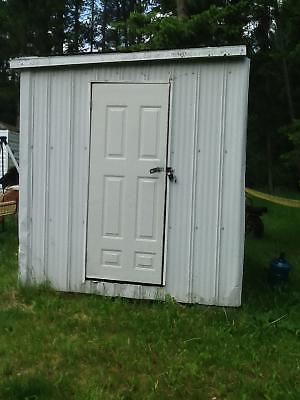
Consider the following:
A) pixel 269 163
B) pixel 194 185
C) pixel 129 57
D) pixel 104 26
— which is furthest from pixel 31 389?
pixel 104 26

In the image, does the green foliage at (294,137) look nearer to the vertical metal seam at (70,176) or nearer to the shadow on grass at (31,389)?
the vertical metal seam at (70,176)

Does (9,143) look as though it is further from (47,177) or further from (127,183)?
(127,183)

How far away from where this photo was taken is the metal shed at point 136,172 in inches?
198

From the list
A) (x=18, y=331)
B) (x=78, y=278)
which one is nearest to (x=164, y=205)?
(x=78, y=278)

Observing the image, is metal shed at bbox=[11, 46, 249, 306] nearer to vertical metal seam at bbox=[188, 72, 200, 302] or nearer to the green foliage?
vertical metal seam at bbox=[188, 72, 200, 302]

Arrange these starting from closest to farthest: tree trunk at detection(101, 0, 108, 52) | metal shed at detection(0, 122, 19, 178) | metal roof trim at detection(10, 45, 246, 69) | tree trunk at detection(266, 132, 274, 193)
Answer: metal roof trim at detection(10, 45, 246, 69), metal shed at detection(0, 122, 19, 178), tree trunk at detection(266, 132, 274, 193), tree trunk at detection(101, 0, 108, 52)

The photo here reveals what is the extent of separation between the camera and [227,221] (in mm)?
5035

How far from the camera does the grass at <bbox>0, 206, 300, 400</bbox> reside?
3.51 m

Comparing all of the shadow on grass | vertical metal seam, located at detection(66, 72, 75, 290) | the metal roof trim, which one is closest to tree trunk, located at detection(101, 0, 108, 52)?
the metal roof trim

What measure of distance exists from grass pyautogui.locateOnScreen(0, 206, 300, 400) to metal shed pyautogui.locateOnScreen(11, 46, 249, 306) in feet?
0.89

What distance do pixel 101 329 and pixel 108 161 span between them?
5.24 ft

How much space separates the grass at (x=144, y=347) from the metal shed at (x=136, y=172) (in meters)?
0.27

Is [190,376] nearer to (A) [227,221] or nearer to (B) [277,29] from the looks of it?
(A) [227,221]

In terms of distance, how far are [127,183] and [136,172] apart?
0.14m
